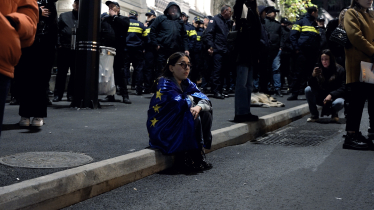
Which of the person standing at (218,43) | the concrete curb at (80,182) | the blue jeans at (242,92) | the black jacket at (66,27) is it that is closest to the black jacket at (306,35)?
the person standing at (218,43)

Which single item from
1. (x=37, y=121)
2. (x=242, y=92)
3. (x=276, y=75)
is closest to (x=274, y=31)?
(x=276, y=75)

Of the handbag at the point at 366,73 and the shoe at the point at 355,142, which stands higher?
the handbag at the point at 366,73

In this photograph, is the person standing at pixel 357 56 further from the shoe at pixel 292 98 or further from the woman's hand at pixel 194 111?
the shoe at pixel 292 98

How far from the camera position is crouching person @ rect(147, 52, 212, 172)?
516 centimetres

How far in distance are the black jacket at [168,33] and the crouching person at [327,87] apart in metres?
4.02

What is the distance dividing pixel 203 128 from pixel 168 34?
25.0 feet

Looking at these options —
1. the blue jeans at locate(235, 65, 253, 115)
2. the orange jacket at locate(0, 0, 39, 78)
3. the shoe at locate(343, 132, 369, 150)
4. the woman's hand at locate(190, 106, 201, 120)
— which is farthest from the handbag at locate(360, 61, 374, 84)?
the orange jacket at locate(0, 0, 39, 78)

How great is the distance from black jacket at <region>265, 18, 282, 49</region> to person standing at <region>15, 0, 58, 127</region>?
828cm

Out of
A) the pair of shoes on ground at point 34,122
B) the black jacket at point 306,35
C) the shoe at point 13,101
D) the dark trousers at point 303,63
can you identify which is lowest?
the shoe at point 13,101

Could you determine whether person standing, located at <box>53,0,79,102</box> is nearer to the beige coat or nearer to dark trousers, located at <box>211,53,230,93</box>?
dark trousers, located at <box>211,53,230,93</box>

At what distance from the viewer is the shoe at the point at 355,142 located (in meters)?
6.54

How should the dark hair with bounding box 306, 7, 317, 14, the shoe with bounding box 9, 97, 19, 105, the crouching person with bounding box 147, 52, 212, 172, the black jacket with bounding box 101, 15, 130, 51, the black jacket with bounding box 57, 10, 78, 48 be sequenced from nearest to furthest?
the crouching person with bounding box 147, 52, 212, 172
the shoe with bounding box 9, 97, 19, 105
the black jacket with bounding box 57, 10, 78, 48
the black jacket with bounding box 101, 15, 130, 51
the dark hair with bounding box 306, 7, 317, 14

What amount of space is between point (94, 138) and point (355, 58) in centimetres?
315

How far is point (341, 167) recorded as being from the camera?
543cm
